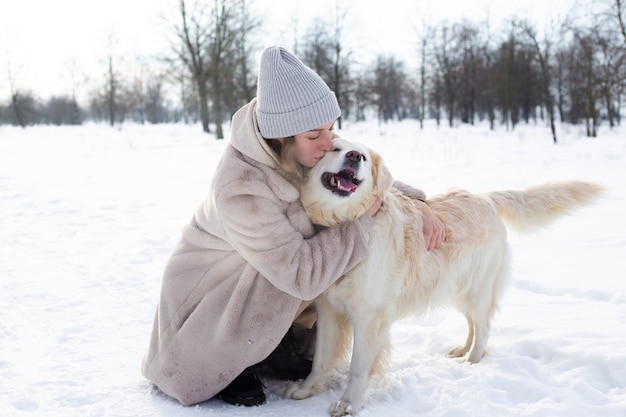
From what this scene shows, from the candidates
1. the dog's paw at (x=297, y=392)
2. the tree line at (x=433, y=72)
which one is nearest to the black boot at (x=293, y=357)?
the dog's paw at (x=297, y=392)

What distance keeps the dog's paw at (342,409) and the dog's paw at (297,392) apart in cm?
22

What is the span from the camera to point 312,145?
223 cm

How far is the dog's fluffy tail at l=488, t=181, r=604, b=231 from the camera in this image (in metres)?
3.03

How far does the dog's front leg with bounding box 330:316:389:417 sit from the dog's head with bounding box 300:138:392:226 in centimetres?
54

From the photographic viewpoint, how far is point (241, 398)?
2.27 m

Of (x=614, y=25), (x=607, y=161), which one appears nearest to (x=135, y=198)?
(x=607, y=161)

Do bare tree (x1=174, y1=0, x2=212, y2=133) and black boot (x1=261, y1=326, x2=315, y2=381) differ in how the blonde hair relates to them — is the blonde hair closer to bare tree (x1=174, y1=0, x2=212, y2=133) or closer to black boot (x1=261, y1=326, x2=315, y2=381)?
black boot (x1=261, y1=326, x2=315, y2=381)

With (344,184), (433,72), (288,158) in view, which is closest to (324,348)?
(344,184)

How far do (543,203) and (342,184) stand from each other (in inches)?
63.6

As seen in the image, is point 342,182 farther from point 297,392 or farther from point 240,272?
point 297,392

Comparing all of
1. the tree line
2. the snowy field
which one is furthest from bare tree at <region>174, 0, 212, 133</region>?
the snowy field

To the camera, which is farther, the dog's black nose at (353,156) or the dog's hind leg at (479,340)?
the dog's hind leg at (479,340)

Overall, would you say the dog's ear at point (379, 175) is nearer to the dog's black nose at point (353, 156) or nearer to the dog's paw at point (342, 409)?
the dog's black nose at point (353, 156)

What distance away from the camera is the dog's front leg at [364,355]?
228cm
